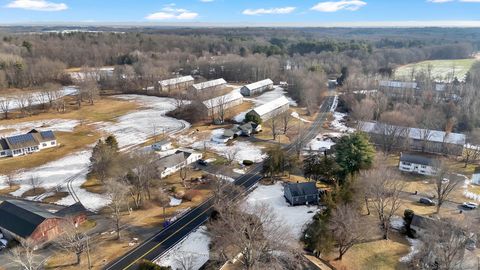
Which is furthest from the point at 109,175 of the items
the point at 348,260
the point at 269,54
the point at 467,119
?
the point at 269,54

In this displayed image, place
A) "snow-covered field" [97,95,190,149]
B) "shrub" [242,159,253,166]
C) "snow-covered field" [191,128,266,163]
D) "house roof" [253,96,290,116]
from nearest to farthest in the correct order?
"shrub" [242,159,253,166] < "snow-covered field" [191,128,266,163] < "snow-covered field" [97,95,190,149] < "house roof" [253,96,290,116]

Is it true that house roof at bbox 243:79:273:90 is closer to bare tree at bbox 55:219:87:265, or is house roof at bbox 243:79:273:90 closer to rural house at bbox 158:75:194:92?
rural house at bbox 158:75:194:92

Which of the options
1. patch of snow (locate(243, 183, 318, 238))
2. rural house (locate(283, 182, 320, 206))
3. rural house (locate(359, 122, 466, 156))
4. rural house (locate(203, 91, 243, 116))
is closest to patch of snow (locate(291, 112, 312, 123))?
rural house (locate(203, 91, 243, 116))

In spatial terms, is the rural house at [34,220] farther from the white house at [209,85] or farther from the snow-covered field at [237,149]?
the white house at [209,85]

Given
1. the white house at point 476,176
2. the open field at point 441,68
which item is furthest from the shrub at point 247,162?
the open field at point 441,68

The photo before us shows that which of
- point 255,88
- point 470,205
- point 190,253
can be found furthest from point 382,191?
point 255,88
